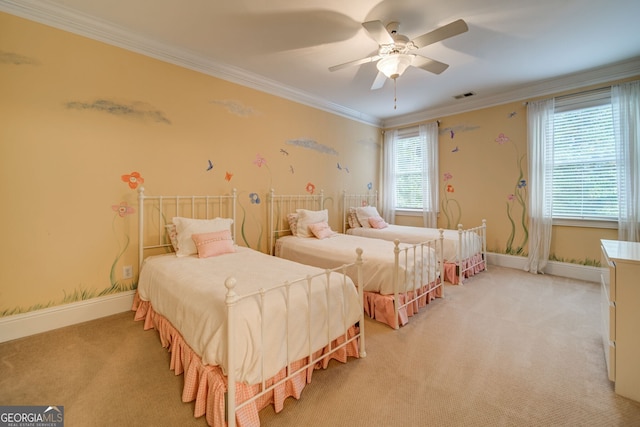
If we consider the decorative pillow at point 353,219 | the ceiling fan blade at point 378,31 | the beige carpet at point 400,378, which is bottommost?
the beige carpet at point 400,378

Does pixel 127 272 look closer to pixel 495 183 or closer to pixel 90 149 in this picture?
pixel 90 149

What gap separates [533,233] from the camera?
392cm

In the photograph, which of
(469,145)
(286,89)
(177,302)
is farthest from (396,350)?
(469,145)

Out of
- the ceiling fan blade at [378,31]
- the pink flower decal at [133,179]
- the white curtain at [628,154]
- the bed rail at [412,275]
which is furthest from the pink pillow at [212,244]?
the white curtain at [628,154]

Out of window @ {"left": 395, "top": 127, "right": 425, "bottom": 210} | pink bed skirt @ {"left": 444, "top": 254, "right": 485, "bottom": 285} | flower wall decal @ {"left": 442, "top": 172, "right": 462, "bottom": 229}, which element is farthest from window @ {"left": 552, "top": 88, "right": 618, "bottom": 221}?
window @ {"left": 395, "top": 127, "right": 425, "bottom": 210}

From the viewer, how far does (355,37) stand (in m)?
2.64

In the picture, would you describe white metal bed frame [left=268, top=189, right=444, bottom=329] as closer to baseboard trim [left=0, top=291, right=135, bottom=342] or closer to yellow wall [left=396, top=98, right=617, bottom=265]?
yellow wall [left=396, top=98, right=617, bottom=265]

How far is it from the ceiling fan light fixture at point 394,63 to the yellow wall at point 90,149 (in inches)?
73.4

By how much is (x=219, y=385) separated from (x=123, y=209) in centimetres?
216

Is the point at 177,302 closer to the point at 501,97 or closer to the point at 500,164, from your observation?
the point at 500,164

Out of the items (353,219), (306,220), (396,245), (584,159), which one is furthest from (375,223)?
(584,159)

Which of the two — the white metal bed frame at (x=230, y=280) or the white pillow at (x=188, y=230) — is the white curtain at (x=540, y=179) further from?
the white pillow at (x=188, y=230)

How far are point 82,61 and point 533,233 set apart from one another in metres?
5.75

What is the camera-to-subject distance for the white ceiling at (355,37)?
2.22 metres
